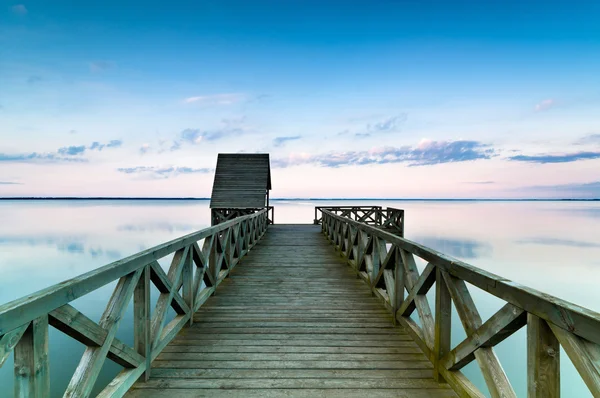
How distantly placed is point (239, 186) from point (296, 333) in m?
12.6

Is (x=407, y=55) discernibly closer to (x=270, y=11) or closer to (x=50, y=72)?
(x=270, y=11)

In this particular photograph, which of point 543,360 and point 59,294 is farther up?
point 59,294

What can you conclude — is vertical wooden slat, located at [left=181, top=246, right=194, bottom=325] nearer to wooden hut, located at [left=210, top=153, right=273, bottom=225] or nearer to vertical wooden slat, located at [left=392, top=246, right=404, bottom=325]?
vertical wooden slat, located at [left=392, top=246, right=404, bottom=325]

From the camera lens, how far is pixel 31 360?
1.19 meters

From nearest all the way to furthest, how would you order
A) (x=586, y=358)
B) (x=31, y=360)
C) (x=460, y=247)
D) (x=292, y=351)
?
(x=586, y=358) → (x=31, y=360) → (x=292, y=351) → (x=460, y=247)

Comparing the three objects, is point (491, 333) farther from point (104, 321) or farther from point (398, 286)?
point (104, 321)

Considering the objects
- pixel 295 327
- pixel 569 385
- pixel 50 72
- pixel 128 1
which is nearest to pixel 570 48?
pixel 569 385

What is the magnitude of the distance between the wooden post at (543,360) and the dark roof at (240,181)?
13121 millimetres

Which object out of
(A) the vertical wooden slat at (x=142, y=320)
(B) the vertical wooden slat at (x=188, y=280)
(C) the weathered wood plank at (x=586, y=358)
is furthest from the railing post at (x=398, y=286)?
(A) the vertical wooden slat at (x=142, y=320)

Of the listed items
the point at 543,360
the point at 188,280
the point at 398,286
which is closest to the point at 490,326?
the point at 543,360

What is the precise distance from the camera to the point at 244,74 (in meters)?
22.1

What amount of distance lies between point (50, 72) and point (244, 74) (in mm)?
13013

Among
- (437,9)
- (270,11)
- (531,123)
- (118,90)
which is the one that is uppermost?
(270,11)

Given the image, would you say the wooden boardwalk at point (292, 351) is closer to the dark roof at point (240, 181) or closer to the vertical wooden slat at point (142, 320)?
the vertical wooden slat at point (142, 320)
